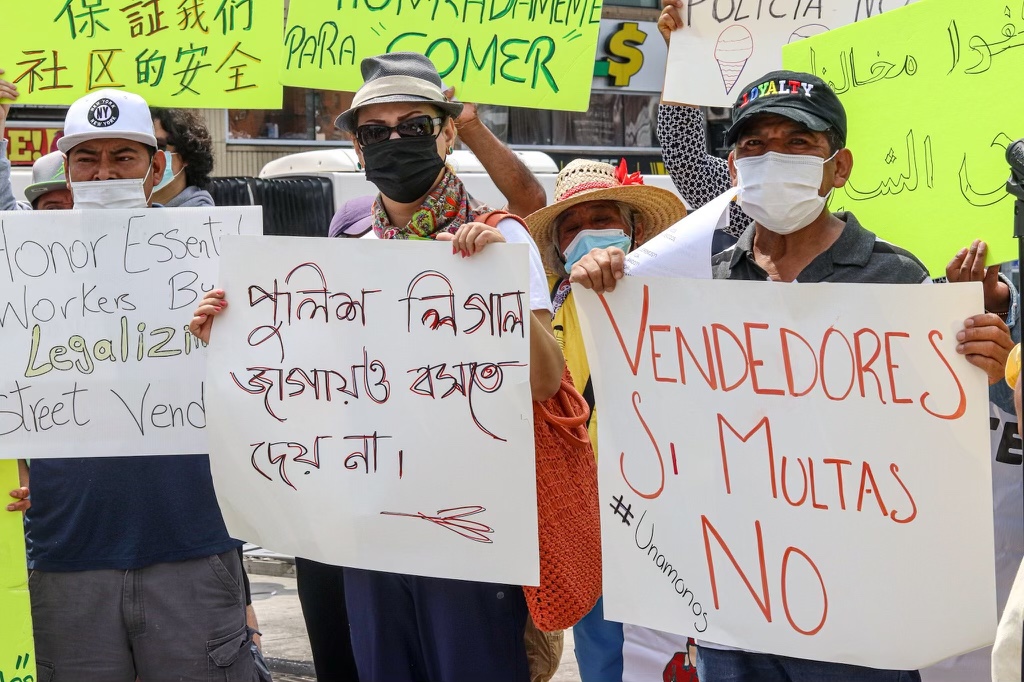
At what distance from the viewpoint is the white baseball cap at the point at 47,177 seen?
3.67m

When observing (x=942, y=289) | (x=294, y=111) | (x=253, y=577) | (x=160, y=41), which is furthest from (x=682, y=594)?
(x=294, y=111)

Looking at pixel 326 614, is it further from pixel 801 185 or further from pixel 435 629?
pixel 801 185

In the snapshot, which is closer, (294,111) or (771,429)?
(771,429)

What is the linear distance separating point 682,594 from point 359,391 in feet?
2.80

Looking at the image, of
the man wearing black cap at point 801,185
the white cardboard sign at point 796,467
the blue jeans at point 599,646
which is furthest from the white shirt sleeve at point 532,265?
the blue jeans at point 599,646

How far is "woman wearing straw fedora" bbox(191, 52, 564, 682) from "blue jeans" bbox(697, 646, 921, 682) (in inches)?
19.1

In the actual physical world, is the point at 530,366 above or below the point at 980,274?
below

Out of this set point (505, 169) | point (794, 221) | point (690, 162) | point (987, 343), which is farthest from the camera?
point (505, 169)

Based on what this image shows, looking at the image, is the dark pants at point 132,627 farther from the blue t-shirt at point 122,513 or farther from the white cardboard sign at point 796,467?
the white cardboard sign at point 796,467

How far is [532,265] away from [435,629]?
0.85 meters

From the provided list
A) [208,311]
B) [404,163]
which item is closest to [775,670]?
[404,163]

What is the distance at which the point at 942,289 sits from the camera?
2.32 m

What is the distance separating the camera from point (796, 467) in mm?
2461

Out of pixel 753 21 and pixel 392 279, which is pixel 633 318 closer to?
pixel 392 279
